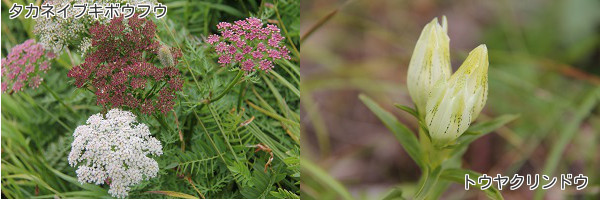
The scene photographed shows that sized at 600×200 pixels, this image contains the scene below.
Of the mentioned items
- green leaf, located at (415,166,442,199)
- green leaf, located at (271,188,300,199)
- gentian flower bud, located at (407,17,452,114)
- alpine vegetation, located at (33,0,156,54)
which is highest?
alpine vegetation, located at (33,0,156,54)

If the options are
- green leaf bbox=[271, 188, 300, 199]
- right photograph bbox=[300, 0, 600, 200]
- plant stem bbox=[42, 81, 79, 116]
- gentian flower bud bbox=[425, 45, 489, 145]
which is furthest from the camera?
right photograph bbox=[300, 0, 600, 200]

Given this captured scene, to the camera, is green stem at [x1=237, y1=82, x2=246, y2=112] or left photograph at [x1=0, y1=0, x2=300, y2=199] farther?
green stem at [x1=237, y1=82, x2=246, y2=112]

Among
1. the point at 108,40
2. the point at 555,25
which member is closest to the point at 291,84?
the point at 108,40

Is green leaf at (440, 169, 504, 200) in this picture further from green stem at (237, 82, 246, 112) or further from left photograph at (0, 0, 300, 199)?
green stem at (237, 82, 246, 112)

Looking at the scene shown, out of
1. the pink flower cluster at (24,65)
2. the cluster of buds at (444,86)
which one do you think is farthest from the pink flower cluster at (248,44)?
the pink flower cluster at (24,65)

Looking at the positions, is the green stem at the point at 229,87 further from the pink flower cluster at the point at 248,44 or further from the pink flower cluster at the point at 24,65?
the pink flower cluster at the point at 24,65

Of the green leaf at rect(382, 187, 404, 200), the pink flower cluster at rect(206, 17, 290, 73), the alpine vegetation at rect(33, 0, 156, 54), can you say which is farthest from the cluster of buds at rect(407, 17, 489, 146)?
the alpine vegetation at rect(33, 0, 156, 54)
